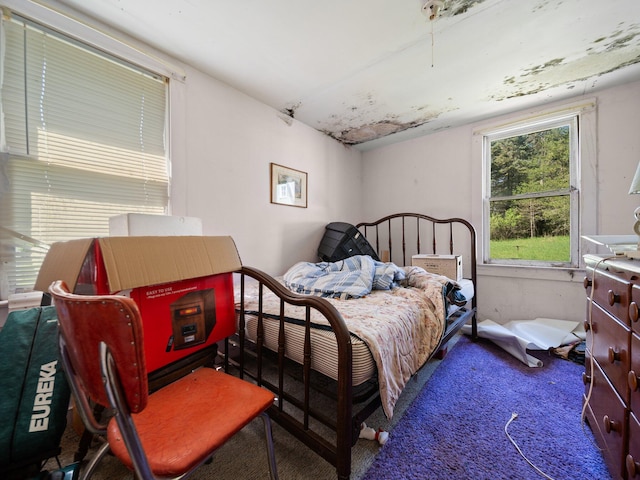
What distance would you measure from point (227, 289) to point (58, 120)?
1328 mm

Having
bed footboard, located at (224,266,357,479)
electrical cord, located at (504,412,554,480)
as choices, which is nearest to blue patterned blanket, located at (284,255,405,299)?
bed footboard, located at (224,266,357,479)

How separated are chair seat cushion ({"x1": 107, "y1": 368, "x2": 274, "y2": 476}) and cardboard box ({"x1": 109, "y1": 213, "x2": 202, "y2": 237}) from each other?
0.71m

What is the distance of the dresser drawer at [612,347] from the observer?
2.84 ft

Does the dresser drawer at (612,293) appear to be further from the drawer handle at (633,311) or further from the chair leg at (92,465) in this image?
the chair leg at (92,465)

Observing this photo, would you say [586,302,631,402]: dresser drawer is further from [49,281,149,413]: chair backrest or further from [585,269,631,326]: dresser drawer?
[49,281,149,413]: chair backrest

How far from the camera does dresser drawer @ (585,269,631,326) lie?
0.87 metres

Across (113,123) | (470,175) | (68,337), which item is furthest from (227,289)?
(470,175)

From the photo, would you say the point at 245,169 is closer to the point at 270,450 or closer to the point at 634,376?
the point at 270,450

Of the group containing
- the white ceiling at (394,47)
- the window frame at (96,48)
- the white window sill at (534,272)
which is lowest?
the white window sill at (534,272)

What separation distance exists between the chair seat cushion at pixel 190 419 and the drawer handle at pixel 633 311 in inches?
48.8

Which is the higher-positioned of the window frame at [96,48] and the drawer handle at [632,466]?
the window frame at [96,48]

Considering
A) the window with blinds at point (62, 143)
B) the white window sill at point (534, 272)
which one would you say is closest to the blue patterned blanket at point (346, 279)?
the window with blinds at point (62, 143)

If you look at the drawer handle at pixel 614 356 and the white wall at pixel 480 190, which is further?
the white wall at pixel 480 190

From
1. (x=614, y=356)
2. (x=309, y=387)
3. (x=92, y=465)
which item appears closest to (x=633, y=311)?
(x=614, y=356)
